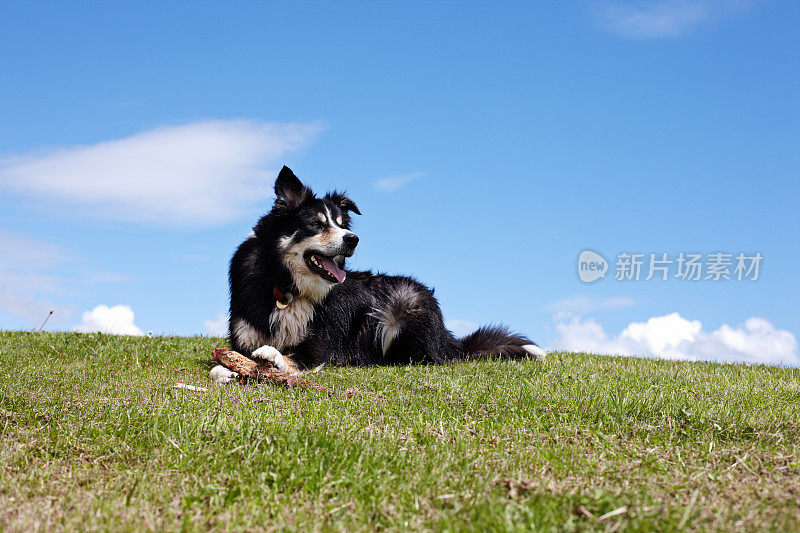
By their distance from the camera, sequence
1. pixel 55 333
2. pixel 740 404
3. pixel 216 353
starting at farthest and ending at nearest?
pixel 55 333 < pixel 216 353 < pixel 740 404

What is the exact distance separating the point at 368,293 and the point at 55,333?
6934 mm

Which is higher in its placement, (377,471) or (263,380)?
(263,380)

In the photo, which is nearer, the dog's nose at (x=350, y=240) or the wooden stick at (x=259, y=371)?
the wooden stick at (x=259, y=371)

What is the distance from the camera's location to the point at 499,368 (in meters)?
9.21

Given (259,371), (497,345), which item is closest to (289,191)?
(259,371)

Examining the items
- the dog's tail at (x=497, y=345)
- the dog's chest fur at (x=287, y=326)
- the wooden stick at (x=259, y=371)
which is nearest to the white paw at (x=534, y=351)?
the dog's tail at (x=497, y=345)

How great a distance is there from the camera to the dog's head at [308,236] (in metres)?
9.00

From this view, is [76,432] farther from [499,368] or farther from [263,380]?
[499,368]

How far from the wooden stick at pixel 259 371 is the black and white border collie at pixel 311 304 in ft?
0.48

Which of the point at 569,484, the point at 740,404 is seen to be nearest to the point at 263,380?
the point at 569,484

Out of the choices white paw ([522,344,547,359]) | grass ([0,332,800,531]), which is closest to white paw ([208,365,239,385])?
grass ([0,332,800,531])

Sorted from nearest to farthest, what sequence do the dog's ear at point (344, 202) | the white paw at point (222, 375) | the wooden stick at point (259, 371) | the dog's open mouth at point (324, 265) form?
the wooden stick at point (259, 371) < the white paw at point (222, 375) < the dog's open mouth at point (324, 265) < the dog's ear at point (344, 202)

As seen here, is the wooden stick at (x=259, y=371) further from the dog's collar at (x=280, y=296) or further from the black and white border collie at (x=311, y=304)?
the dog's collar at (x=280, y=296)

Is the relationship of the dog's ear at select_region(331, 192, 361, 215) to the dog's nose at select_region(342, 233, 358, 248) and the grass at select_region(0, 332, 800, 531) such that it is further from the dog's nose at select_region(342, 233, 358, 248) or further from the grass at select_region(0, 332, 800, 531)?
the grass at select_region(0, 332, 800, 531)
